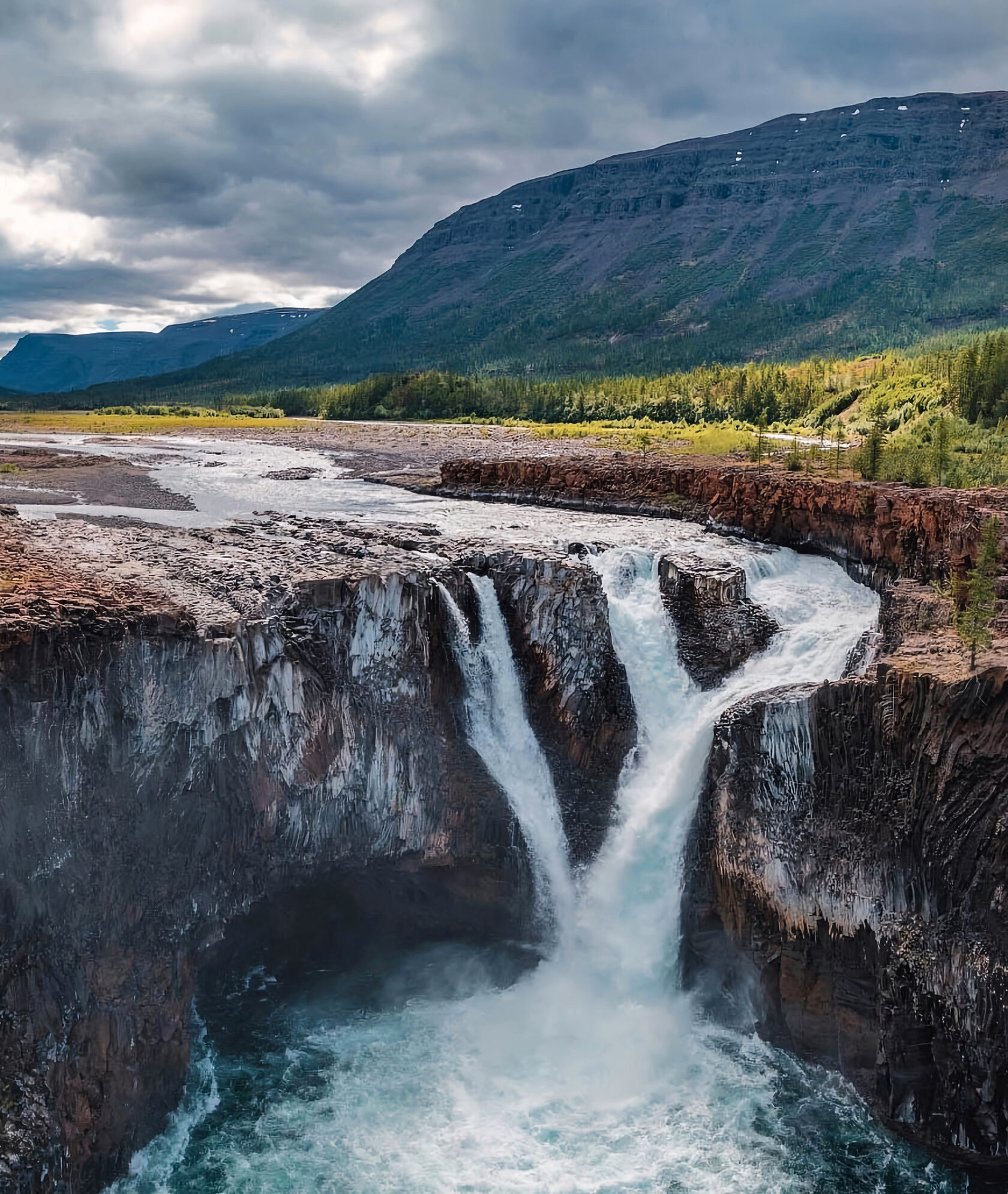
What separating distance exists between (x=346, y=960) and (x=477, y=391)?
98.4m

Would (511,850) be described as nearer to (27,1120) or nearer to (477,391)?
(27,1120)

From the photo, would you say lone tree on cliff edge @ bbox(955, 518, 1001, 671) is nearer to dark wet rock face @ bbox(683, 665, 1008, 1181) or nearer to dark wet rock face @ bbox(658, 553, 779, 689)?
dark wet rock face @ bbox(683, 665, 1008, 1181)

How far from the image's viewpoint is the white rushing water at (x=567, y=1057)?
18.5 m

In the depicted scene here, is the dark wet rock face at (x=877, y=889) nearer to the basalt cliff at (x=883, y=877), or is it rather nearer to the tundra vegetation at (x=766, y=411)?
the basalt cliff at (x=883, y=877)

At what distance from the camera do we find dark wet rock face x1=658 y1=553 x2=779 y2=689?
2636 cm

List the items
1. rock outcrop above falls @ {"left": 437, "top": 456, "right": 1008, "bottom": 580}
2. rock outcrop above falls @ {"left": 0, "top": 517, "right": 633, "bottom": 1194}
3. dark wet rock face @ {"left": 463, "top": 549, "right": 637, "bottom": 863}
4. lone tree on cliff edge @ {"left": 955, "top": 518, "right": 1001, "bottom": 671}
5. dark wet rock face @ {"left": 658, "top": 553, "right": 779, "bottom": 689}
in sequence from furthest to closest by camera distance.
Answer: rock outcrop above falls @ {"left": 437, "top": 456, "right": 1008, "bottom": 580} < dark wet rock face @ {"left": 658, "top": 553, "right": 779, "bottom": 689} < dark wet rock face @ {"left": 463, "top": 549, "right": 637, "bottom": 863} < lone tree on cliff edge @ {"left": 955, "top": 518, "right": 1001, "bottom": 671} < rock outcrop above falls @ {"left": 0, "top": 517, "right": 633, "bottom": 1194}

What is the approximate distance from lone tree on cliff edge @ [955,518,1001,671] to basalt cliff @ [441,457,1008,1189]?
0.35m

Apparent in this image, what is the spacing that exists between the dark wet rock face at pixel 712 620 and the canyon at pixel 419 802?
87mm

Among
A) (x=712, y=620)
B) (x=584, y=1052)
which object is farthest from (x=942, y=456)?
(x=584, y=1052)

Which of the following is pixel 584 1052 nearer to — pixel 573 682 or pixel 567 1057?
pixel 567 1057

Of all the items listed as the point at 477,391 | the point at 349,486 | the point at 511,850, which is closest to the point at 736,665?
the point at 511,850

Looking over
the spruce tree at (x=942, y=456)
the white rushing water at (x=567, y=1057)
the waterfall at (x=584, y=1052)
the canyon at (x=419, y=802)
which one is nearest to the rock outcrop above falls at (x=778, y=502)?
the canyon at (x=419, y=802)

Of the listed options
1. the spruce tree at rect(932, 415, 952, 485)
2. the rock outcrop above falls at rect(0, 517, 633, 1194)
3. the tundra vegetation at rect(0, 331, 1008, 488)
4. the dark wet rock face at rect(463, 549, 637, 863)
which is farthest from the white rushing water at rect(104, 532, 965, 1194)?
the tundra vegetation at rect(0, 331, 1008, 488)

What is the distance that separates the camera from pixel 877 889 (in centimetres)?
1969
